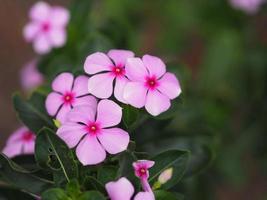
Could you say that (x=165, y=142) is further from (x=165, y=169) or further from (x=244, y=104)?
(x=244, y=104)

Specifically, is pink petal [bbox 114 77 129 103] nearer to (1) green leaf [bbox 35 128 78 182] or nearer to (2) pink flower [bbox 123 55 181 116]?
(2) pink flower [bbox 123 55 181 116]

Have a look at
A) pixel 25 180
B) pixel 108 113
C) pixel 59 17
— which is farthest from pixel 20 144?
pixel 59 17

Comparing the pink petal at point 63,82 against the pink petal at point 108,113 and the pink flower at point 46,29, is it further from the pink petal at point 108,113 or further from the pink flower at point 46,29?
the pink flower at point 46,29

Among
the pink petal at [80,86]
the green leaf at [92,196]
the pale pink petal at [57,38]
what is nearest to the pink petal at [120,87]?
the pink petal at [80,86]

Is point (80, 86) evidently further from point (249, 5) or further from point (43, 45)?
point (249, 5)

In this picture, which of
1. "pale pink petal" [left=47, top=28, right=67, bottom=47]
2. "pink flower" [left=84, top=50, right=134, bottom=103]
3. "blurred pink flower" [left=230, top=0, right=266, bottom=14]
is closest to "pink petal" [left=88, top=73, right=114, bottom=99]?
"pink flower" [left=84, top=50, right=134, bottom=103]
